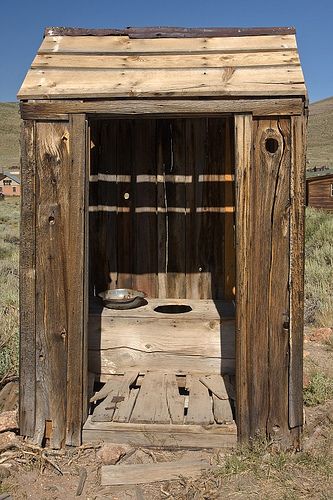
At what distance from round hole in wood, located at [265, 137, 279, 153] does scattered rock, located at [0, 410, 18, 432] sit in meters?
2.69

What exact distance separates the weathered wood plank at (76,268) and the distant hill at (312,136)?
56.9 m

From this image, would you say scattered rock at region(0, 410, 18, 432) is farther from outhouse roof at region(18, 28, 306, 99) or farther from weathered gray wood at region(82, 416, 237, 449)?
outhouse roof at region(18, 28, 306, 99)

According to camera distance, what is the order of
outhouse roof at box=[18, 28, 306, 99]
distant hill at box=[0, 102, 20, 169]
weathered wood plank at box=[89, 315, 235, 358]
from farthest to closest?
distant hill at box=[0, 102, 20, 169]
weathered wood plank at box=[89, 315, 235, 358]
outhouse roof at box=[18, 28, 306, 99]

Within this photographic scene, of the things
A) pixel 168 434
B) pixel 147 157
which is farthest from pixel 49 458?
pixel 147 157

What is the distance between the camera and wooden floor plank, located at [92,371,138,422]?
4.20m

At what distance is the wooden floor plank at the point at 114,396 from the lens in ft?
13.8

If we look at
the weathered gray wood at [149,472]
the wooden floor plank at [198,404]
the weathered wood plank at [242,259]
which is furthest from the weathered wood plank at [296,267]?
the weathered gray wood at [149,472]

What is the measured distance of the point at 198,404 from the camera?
14.4 ft

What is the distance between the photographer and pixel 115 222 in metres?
6.05

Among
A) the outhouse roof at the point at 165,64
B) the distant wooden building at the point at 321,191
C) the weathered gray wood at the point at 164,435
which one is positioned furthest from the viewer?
the distant wooden building at the point at 321,191

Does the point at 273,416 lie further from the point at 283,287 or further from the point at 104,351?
the point at 104,351

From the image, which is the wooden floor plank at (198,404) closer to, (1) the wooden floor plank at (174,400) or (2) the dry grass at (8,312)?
(1) the wooden floor plank at (174,400)

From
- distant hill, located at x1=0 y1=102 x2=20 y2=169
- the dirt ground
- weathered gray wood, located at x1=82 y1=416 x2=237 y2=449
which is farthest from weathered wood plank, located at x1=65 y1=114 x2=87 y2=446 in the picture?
distant hill, located at x1=0 y1=102 x2=20 y2=169

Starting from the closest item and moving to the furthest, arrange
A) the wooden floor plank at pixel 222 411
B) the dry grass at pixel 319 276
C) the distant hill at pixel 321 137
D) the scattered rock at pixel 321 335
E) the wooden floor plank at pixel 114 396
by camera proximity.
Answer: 1. the wooden floor plank at pixel 222 411
2. the wooden floor plank at pixel 114 396
3. the scattered rock at pixel 321 335
4. the dry grass at pixel 319 276
5. the distant hill at pixel 321 137
